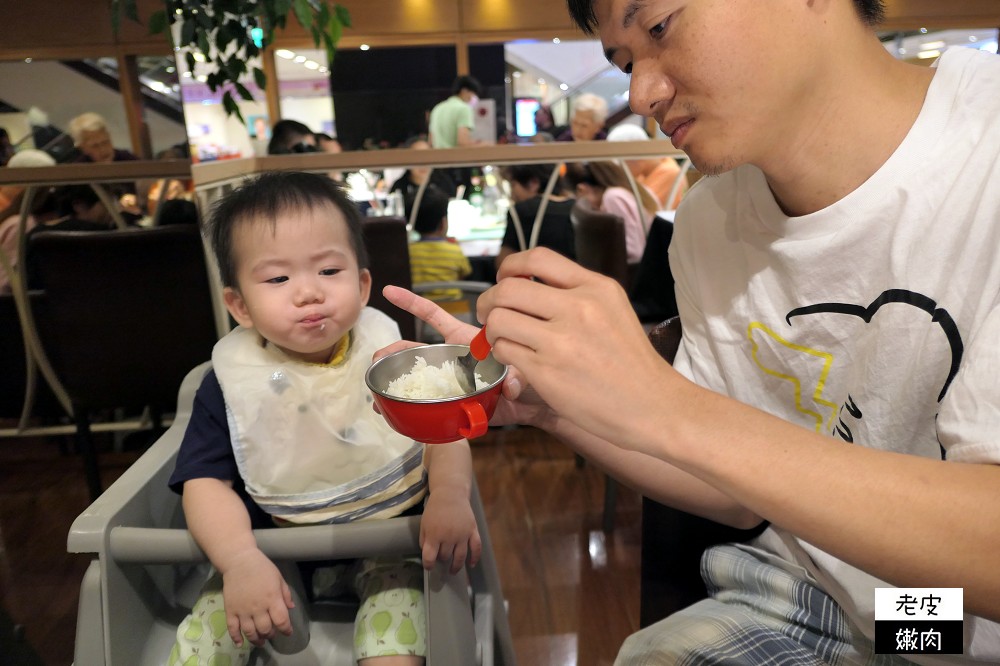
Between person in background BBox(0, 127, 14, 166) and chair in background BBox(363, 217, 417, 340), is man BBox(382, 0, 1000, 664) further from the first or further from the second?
chair in background BBox(363, 217, 417, 340)

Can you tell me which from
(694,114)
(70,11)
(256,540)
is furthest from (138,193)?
(694,114)

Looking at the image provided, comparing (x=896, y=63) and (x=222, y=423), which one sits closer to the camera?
(x=896, y=63)

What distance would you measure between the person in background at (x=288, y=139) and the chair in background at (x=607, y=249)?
1.47 meters

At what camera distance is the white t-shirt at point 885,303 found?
0.76 metres

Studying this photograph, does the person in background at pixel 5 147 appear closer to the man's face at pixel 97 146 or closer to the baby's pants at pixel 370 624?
the man's face at pixel 97 146

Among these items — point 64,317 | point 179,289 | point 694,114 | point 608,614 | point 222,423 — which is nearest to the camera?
point 694,114

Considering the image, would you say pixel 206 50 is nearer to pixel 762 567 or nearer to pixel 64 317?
pixel 64 317

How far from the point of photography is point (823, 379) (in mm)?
935

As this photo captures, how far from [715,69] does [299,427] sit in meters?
0.88

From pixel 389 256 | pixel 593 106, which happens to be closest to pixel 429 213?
pixel 389 256

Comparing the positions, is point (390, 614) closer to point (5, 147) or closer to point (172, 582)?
point (172, 582)

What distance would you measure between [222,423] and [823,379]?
3.25 feet

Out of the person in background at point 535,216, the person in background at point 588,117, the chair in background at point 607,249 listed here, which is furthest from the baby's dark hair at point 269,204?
the person in background at point 588,117

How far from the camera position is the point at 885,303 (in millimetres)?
836
